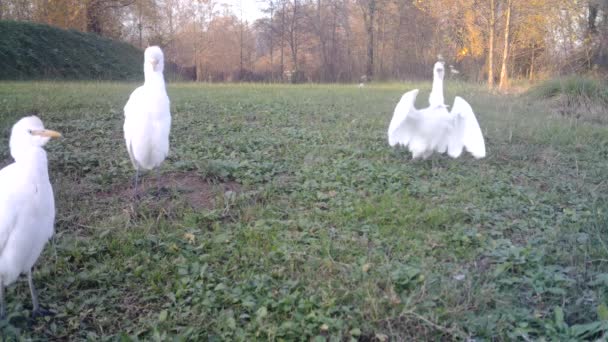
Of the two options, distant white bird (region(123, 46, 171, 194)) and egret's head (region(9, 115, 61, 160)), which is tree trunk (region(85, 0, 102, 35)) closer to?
distant white bird (region(123, 46, 171, 194))

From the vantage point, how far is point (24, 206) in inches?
110

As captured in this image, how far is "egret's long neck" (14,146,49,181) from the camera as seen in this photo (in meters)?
2.85

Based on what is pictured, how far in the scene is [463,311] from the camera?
2844 mm

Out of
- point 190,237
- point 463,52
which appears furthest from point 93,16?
point 190,237

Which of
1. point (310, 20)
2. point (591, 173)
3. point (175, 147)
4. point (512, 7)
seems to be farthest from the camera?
point (310, 20)

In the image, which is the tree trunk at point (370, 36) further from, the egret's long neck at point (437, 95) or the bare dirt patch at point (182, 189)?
the bare dirt patch at point (182, 189)

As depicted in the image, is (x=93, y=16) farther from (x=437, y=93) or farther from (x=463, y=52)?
(x=437, y=93)

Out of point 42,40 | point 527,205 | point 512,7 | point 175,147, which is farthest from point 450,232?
point 42,40

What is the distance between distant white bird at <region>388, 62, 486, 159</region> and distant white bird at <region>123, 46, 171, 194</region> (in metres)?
2.75

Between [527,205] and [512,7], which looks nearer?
[527,205]

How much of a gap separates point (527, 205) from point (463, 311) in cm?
220

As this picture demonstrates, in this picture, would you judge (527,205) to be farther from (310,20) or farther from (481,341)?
(310,20)

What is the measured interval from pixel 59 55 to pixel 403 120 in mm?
16356

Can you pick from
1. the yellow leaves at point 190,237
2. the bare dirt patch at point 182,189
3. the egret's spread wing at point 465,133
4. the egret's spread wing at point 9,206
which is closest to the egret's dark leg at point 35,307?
the egret's spread wing at point 9,206
